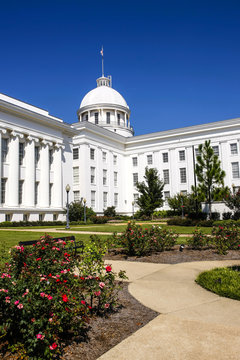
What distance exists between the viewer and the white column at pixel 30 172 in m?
36.8

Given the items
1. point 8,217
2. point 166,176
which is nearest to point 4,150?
point 8,217

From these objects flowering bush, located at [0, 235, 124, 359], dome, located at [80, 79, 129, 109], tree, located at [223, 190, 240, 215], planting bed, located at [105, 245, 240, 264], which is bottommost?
planting bed, located at [105, 245, 240, 264]

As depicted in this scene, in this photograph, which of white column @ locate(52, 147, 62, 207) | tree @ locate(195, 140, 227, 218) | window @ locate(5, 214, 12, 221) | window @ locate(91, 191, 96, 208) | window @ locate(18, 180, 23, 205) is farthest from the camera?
window @ locate(91, 191, 96, 208)

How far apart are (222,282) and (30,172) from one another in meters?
33.5

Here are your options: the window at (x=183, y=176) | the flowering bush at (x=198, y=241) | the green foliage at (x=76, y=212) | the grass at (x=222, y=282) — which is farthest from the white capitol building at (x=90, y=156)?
the grass at (x=222, y=282)

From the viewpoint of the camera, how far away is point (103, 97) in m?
→ 63.2

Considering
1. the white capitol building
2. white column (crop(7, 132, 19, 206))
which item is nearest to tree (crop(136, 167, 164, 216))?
the white capitol building

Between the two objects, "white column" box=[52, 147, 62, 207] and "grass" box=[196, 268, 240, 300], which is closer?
"grass" box=[196, 268, 240, 300]

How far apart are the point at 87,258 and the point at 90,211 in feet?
120

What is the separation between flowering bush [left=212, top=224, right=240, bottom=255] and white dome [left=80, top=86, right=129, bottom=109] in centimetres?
5226

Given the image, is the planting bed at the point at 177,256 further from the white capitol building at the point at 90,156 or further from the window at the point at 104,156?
the window at the point at 104,156

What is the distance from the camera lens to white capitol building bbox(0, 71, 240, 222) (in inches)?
1400

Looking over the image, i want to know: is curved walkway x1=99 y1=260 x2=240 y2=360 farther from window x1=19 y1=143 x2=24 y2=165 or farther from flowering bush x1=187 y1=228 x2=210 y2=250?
window x1=19 y1=143 x2=24 y2=165

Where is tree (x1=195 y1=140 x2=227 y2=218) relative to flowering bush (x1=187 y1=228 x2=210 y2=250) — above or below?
A: above
